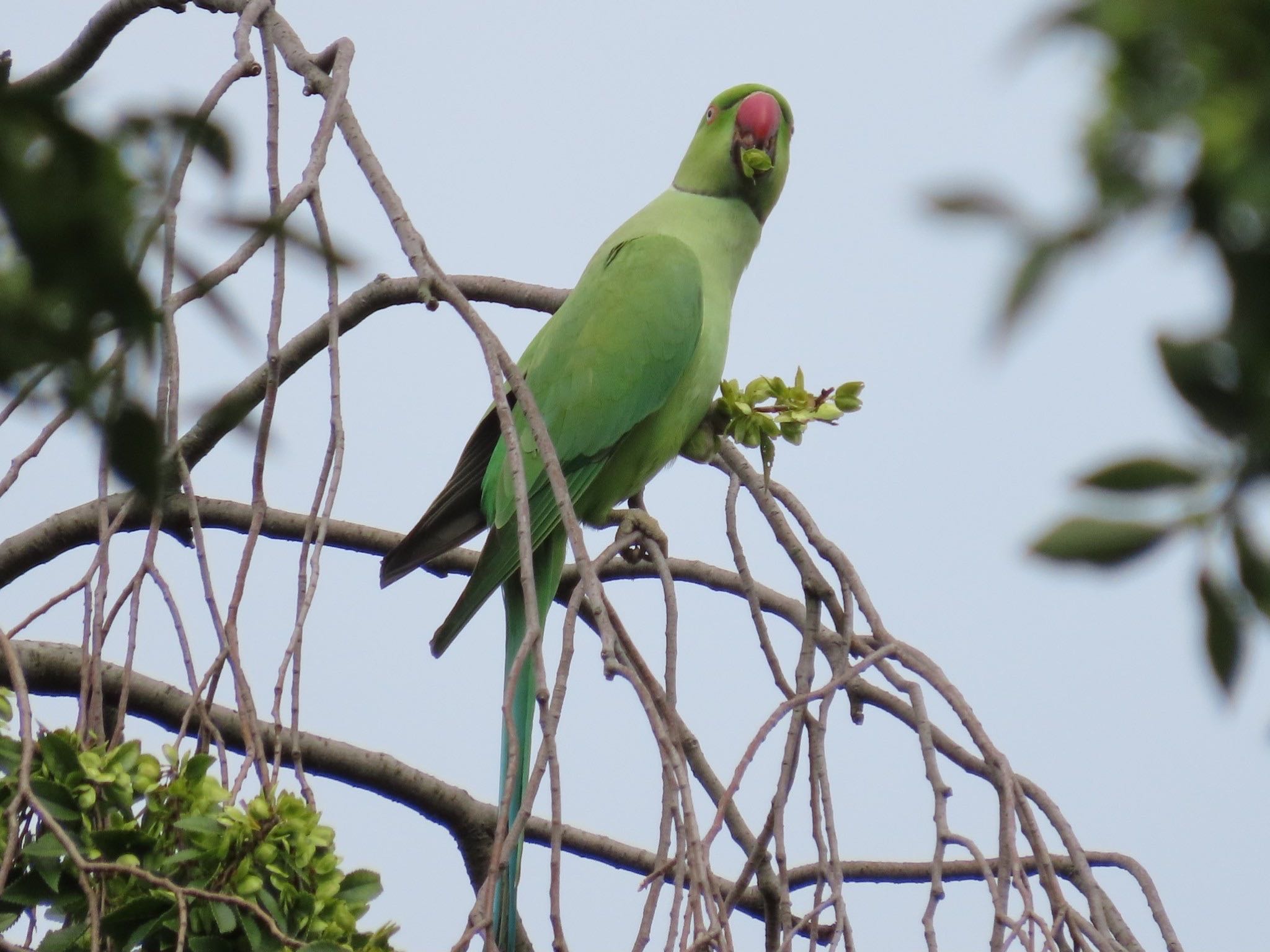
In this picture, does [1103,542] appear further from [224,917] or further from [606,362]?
[606,362]

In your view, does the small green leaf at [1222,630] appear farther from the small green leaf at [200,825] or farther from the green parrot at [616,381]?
the green parrot at [616,381]

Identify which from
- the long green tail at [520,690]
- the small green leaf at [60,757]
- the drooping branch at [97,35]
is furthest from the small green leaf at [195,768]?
the drooping branch at [97,35]

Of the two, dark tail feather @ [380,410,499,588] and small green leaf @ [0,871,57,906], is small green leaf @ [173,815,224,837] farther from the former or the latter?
dark tail feather @ [380,410,499,588]

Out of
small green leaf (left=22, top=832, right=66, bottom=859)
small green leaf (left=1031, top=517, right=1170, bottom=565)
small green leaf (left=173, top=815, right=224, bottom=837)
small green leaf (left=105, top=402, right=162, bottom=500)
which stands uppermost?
small green leaf (left=173, top=815, right=224, bottom=837)

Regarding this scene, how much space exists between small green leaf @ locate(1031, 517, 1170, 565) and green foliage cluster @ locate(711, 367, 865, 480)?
1.61 metres

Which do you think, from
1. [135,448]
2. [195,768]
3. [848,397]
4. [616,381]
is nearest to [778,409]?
[848,397]

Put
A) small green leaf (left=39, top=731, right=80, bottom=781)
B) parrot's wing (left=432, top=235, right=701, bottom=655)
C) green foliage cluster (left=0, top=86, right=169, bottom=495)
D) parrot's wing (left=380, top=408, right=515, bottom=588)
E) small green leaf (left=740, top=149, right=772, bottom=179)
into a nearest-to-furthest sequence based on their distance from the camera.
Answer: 1. green foliage cluster (left=0, top=86, right=169, bottom=495)
2. small green leaf (left=39, top=731, right=80, bottom=781)
3. parrot's wing (left=380, top=408, right=515, bottom=588)
4. parrot's wing (left=432, top=235, right=701, bottom=655)
5. small green leaf (left=740, top=149, right=772, bottom=179)

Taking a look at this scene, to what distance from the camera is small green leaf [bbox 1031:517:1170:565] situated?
18.1 inches

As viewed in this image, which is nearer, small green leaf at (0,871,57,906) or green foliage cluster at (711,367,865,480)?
small green leaf at (0,871,57,906)

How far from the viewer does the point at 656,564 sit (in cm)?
176

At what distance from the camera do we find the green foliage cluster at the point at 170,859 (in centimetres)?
133

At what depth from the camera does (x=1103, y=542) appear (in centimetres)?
46

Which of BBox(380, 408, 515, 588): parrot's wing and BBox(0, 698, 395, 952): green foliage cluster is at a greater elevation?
BBox(380, 408, 515, 588): parrot's wing

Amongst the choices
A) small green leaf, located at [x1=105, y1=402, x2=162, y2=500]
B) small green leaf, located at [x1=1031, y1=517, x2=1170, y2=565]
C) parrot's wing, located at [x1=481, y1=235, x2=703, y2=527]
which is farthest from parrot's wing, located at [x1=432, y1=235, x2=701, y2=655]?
small green leaf, located at [x1=1031, y1=517, x2=1170, y2=565]
